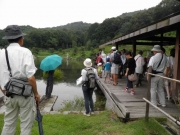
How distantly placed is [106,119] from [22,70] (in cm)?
268

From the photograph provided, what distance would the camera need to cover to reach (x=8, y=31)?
280 centimetres

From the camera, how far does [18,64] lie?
8.52ft

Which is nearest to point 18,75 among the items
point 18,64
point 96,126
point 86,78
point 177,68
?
point 18,64

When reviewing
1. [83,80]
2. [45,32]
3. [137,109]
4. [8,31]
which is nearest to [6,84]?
[8,31]

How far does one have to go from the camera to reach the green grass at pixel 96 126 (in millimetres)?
3706

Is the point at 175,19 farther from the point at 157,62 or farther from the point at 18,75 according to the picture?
the point at 18,75

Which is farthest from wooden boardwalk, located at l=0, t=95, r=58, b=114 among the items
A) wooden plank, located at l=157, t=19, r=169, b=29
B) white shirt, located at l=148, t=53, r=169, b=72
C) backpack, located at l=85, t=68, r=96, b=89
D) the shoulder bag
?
wooden plank, located at l=157, t=19, r=169, b=29

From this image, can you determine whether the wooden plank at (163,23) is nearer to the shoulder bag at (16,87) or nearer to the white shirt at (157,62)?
the white shirt at (157,62)

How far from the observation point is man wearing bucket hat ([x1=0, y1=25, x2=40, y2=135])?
260 centimetres

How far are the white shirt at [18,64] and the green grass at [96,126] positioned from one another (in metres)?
1.74

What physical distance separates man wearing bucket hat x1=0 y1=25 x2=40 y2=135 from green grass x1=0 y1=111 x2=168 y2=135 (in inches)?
49.5

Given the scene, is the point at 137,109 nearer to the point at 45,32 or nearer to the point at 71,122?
the point at 71,122

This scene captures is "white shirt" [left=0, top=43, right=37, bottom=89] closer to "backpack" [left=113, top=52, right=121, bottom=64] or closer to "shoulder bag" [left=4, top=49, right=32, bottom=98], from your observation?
"shoulder bag" [left=4, top=49, right=32, bottom=98]

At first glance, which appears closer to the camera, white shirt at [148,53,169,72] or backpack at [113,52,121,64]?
white shirt at [148,53,169,72]
